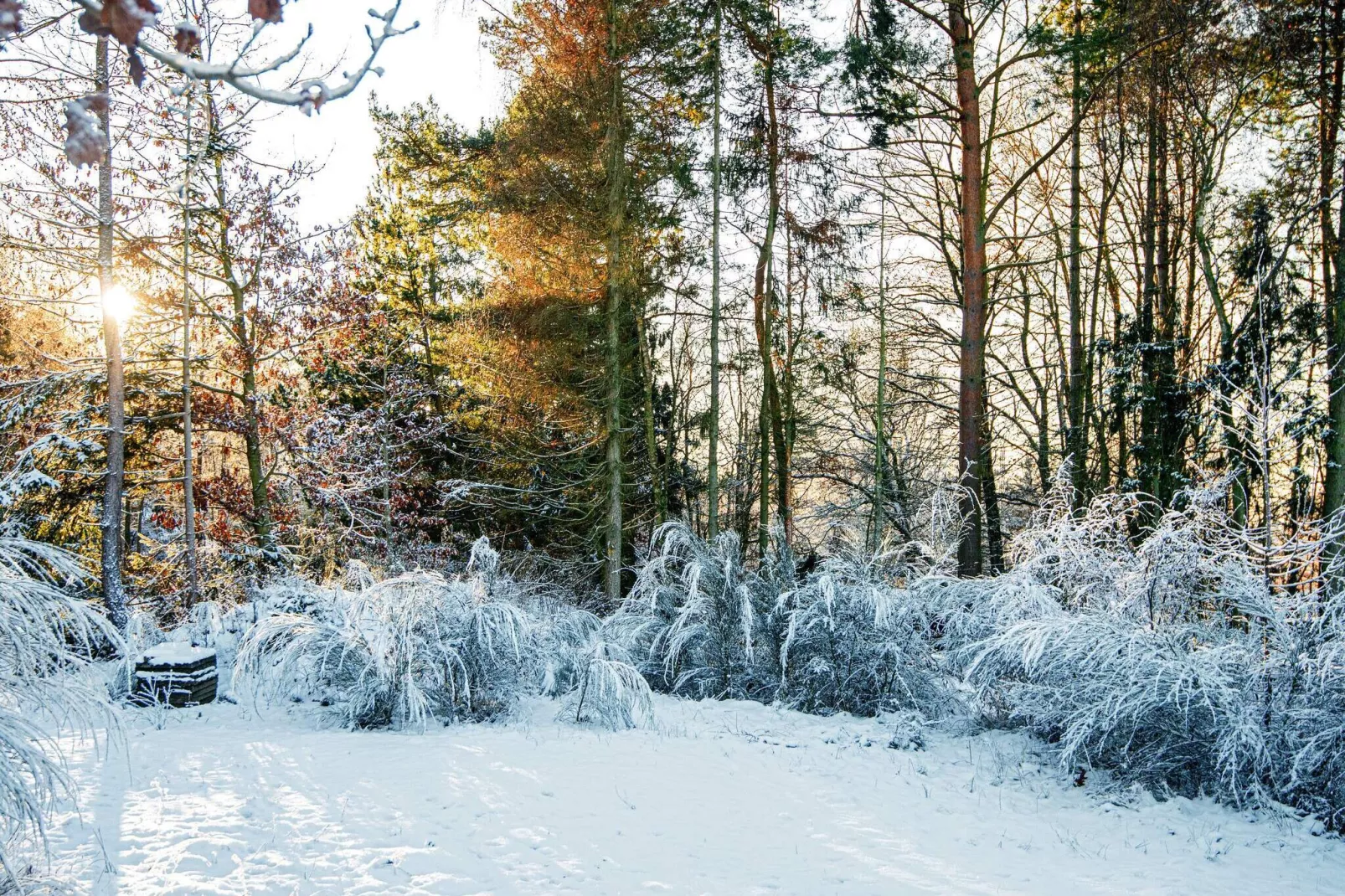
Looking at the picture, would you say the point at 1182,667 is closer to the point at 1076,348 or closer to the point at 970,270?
the point at 970,270

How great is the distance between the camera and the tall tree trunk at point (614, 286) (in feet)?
36.7

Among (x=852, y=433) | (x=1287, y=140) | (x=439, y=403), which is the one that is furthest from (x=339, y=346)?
(x=1287, y=140)

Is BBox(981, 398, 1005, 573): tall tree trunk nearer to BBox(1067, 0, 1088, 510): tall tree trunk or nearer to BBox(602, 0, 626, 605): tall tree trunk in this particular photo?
BBox(1067, 0, 1088, 510): tall tree trunk

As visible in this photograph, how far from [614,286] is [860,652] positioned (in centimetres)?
652

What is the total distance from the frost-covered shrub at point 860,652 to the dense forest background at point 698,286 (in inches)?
47.4

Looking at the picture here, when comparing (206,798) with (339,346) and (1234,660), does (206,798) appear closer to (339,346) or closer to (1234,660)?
(1234,660)

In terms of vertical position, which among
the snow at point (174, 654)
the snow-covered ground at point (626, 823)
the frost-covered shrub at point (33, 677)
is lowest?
the snow-covered ground at point (626, 823)

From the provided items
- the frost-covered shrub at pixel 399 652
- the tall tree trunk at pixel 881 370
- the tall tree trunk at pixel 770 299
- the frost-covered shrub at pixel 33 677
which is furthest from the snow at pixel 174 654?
the tall tree trunk at pixel 881 370

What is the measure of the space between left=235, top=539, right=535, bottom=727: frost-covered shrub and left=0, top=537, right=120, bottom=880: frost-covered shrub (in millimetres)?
2373

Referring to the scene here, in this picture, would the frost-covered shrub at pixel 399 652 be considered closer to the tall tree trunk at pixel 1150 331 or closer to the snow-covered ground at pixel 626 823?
the snow-covered ground at pixel 626 823

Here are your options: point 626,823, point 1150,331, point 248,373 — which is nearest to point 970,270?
point 1150,331

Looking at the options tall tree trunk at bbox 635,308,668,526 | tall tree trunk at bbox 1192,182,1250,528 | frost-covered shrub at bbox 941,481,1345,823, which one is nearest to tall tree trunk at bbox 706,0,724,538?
tall tree trunk at bbox 635,308,668,526

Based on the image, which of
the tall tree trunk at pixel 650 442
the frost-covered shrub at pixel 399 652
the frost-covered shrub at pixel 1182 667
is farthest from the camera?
the tall tree trunk at pixel 650 442

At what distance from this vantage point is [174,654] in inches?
248
